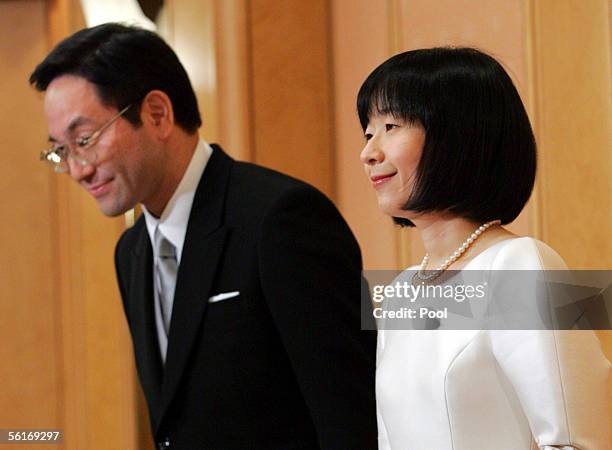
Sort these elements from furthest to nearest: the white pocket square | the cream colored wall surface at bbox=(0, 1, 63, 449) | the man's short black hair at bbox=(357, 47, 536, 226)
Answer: the cream colored wall surface at bbox=(0, 1, 63, 449)
the white pocket square
the man's short black hair at bbox=(357, 47, 536, 226)

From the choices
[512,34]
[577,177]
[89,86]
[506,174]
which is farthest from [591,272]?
[89,86]

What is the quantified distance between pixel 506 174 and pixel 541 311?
0.20 meters

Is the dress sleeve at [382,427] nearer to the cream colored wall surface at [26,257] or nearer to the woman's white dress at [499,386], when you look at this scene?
the woman's white dress at [499,386]

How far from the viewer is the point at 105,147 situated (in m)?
2.22

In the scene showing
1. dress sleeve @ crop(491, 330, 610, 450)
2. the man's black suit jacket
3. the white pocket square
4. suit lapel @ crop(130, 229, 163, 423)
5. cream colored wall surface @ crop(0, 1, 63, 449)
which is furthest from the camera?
cream colored wall surface @ crop(0, 1, 63, 449)

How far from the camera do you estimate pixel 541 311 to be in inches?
53.0

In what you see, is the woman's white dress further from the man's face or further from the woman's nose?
the man's face

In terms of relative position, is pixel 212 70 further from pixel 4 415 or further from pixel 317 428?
pixel 317 428

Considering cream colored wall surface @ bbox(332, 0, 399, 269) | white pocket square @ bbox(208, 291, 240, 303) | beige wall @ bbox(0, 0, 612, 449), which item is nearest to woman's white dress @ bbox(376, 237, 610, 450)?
white pocket square @ bbox(208, 291, 240, 303)

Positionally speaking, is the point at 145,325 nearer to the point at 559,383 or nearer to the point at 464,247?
the point at 464,247

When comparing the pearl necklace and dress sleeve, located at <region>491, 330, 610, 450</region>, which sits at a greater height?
the pearl necklace

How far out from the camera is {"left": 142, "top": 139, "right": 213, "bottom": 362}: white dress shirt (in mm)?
2209

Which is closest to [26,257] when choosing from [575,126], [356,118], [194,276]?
[356,118]

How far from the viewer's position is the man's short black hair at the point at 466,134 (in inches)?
55.9
